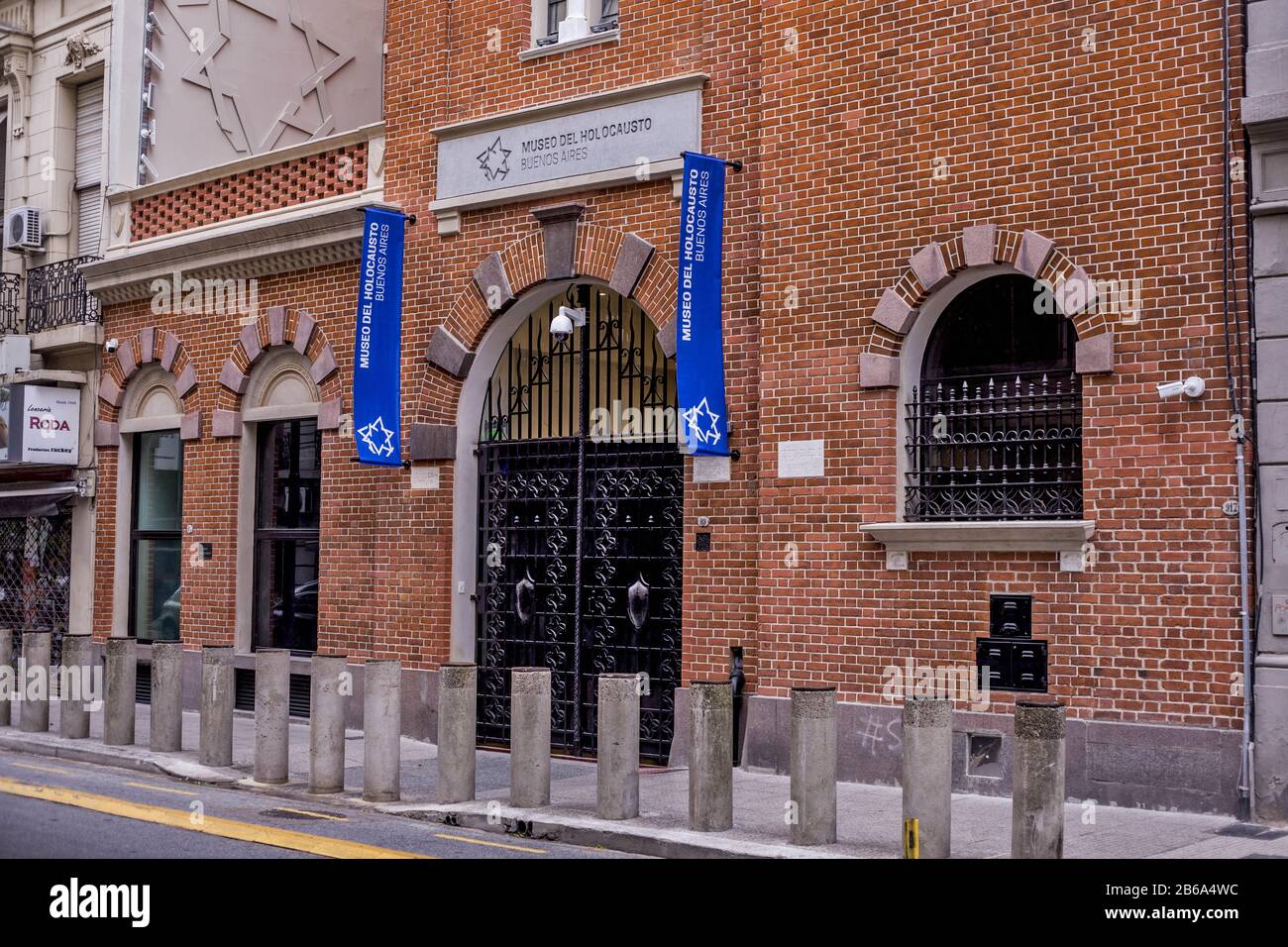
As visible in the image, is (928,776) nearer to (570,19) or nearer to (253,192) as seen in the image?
(570,19)

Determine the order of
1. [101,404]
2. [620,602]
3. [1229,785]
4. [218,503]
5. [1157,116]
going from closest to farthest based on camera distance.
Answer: [1229,785] → [1157,116] → [620,602] → [218,503] → [101,404]

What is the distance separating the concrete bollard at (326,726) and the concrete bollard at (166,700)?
2.80 m

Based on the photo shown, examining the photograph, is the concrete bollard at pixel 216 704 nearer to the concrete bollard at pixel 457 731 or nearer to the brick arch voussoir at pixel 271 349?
the concrete bollard at pixel 457 731

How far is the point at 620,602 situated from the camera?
1504 cm

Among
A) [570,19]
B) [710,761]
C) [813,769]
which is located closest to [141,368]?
[570,19]

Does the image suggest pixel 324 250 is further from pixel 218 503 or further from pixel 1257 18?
pixel 1257 18

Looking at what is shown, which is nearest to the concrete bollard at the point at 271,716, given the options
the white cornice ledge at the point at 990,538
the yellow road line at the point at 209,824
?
the yellow road line at the point at 209,824

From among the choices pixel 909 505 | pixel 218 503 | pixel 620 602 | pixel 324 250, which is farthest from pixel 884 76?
pixel 218 503

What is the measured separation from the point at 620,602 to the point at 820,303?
12.1 feet

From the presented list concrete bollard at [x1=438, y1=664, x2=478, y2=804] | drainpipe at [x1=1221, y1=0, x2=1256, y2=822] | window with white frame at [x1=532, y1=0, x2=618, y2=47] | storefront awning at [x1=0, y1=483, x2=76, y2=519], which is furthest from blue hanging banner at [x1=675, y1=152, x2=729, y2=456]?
storefront awning at [x1=0, y1=483, x2=76, y2=519]

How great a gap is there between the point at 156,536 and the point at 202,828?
33.6 feet

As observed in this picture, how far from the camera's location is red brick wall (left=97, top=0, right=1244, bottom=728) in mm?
11211

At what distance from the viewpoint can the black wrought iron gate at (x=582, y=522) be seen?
48.4 feet

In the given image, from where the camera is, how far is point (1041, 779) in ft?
28.8
